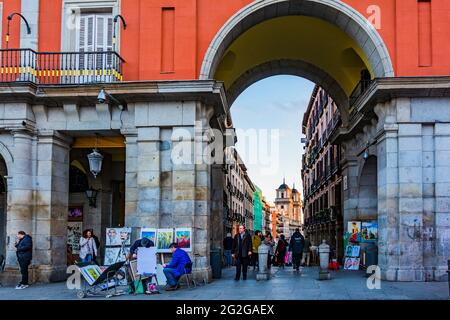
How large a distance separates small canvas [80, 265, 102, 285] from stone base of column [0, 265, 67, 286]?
4.17 metres

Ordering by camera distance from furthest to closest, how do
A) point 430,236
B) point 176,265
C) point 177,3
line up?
point 177,3 → point 430,236 → point 176,265

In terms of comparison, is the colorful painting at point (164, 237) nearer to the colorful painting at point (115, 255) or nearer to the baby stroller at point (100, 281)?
the colorful painting at point (115, 255)

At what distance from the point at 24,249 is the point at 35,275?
5.57 feet

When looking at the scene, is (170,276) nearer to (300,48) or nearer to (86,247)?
(86,247)

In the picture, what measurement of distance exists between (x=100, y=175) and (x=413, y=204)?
41.6 feet

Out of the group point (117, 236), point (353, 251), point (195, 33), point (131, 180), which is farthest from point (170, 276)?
point (353, 251)

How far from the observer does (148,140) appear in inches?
719

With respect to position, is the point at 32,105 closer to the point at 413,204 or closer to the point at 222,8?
the point at 222,8

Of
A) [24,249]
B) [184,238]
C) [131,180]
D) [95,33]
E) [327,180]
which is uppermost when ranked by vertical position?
[95,33]

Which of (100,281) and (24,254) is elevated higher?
(24,254)

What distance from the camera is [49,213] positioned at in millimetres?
18828

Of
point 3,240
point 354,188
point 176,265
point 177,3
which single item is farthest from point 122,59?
point 354,188

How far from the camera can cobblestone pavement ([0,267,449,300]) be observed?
1432 cm

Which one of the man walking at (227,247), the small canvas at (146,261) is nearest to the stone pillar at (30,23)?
the small canvas at (146,261)
